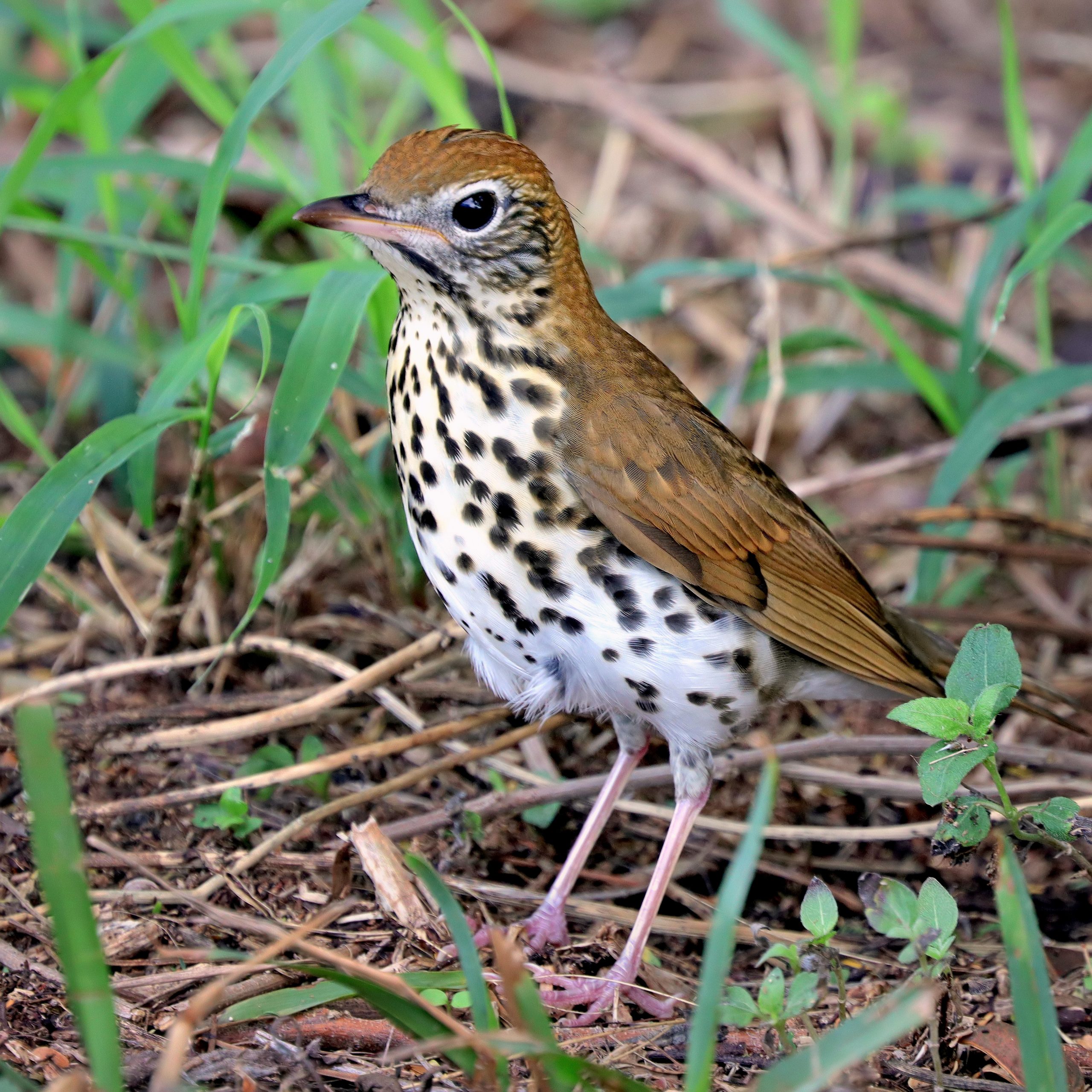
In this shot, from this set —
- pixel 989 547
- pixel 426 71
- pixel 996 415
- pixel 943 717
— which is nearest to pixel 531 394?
pixel 943 717

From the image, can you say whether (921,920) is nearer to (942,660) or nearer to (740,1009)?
(740,1009)

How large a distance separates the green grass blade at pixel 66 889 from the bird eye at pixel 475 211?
1337mm

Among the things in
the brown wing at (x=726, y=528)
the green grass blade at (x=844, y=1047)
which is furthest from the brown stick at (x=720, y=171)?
the green grass blade at (x=844, y=1047)

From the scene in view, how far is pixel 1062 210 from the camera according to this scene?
12.2 ft

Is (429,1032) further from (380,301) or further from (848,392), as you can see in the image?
(848,392)

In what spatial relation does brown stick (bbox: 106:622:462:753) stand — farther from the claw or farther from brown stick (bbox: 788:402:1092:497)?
brown stick (bbox: 788:402:1092:497)

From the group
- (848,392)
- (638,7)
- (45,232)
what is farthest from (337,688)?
(638,7)

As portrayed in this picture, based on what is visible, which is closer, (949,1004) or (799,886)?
(949,1004)

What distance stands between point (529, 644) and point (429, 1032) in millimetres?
915

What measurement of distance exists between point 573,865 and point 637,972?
1.02 ft

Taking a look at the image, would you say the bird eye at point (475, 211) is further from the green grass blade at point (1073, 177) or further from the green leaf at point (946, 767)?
the green grass blade at point (1073, 177)

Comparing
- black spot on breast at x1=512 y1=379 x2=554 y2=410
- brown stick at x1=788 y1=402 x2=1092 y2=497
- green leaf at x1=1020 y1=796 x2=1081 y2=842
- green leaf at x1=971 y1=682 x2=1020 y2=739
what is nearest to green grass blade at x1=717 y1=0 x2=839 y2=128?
brown stick at x1=788 y1=402 x2=1092 y2=497

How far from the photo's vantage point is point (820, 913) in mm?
2318

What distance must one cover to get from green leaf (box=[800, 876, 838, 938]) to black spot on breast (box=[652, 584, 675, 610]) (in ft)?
2.35
